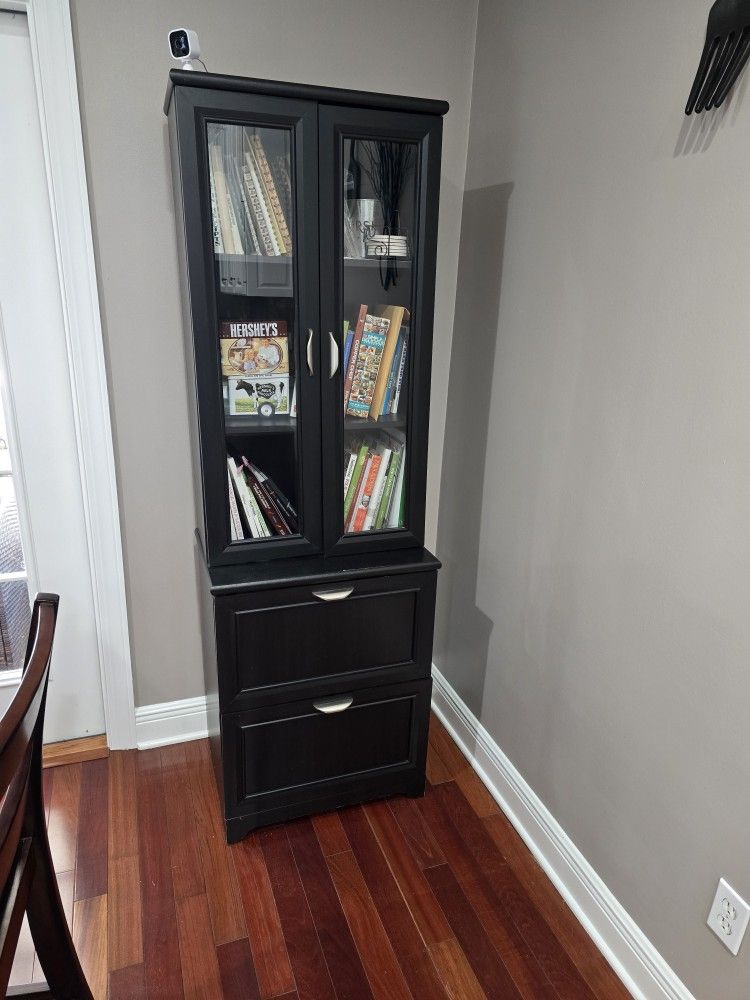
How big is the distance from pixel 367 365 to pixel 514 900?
1369mm

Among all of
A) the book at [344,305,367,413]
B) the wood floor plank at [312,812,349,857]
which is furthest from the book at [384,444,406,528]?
the wood floor plank at [312,812,349,857]

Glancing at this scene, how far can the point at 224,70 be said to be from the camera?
1727 mm

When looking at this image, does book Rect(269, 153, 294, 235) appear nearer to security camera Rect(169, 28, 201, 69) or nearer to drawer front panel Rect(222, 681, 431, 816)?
security camera Rect(169, 28, 201, 69)

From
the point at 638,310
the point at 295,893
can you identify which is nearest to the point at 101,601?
the point at 295,893

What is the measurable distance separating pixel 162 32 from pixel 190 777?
1.97 meters

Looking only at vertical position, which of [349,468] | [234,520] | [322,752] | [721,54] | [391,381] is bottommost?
[322,752]

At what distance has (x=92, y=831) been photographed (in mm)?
1884

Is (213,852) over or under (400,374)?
under

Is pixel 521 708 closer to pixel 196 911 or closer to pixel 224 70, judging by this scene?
pixel 196 911

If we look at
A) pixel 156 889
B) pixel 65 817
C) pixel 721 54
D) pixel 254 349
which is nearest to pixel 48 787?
pixel 65 817

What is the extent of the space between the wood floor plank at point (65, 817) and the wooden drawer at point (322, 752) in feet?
1.38

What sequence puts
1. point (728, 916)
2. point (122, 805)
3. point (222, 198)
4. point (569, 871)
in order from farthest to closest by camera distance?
1. point (122, 805)
2. point (569, 871)
3. point (222, 198)
4. point (728, 916)

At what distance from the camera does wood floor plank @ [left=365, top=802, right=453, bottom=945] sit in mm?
1640

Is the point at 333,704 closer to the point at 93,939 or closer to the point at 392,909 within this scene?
the point at 392,909
